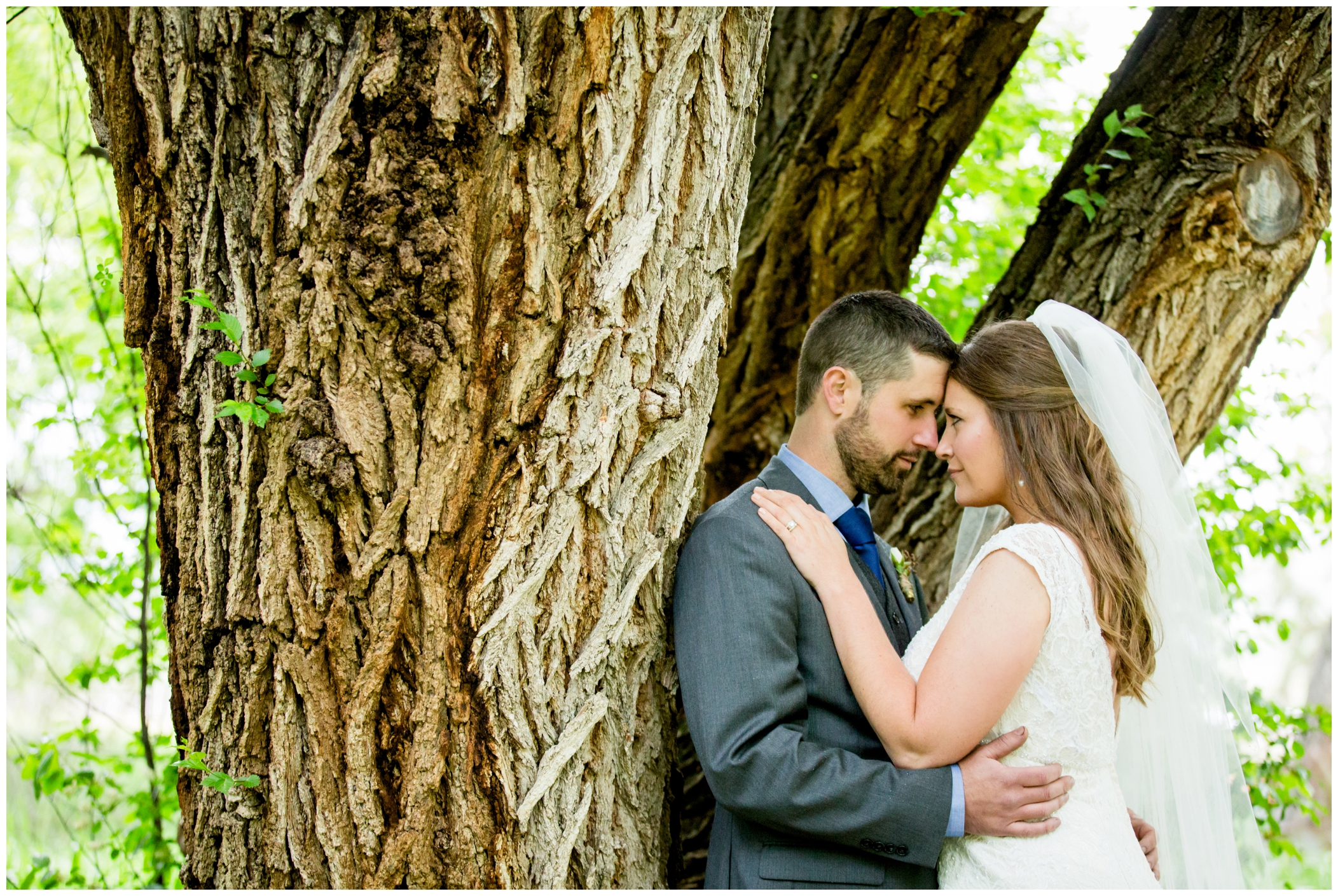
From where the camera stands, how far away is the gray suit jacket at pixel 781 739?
2.17 metres

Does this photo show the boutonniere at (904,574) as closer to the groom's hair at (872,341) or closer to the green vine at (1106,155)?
the groom's hair at (872,341)

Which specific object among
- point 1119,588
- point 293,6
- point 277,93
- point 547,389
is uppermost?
point 293,6

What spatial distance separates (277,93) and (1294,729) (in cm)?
533

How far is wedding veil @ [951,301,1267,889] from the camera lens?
8.46 feet

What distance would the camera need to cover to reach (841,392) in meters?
2.87

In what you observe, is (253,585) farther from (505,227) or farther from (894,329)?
(894,329)

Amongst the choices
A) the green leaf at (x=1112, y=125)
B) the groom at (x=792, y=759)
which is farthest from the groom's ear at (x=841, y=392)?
the green leaf at (x=1112, y=125)

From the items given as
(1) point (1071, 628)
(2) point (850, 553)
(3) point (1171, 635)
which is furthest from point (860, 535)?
(3) point (1171, 635)

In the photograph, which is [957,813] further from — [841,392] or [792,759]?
[841,392]

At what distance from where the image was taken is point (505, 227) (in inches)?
80.0

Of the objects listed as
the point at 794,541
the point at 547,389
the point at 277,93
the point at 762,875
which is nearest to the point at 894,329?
the point at 794,541

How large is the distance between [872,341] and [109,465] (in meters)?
3.42

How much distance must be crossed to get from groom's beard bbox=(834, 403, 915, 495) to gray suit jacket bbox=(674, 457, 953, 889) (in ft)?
1.56

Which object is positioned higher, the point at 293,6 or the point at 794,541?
the point at 293,6
